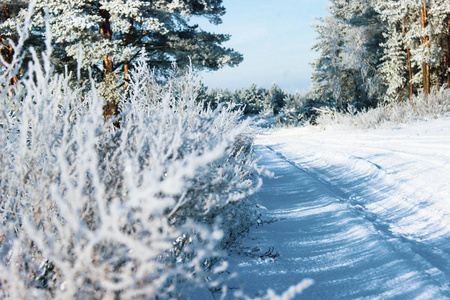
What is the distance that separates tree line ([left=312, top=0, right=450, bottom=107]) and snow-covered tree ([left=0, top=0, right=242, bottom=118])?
10.9 metres

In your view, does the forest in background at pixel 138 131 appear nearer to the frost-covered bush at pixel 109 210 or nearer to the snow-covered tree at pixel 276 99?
the frost-covered bush at pixel 109 210

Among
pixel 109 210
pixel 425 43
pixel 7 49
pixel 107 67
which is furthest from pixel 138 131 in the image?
pixel 425 43

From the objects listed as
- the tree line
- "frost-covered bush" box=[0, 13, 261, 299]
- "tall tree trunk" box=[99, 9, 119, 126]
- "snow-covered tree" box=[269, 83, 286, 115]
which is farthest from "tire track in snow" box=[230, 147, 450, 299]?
"snow-covered tree" box=[269, 83, 286, 115]

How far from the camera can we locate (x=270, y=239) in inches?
130

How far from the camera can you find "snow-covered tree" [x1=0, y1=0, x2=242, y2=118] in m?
9.73

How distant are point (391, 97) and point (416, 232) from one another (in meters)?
22.2

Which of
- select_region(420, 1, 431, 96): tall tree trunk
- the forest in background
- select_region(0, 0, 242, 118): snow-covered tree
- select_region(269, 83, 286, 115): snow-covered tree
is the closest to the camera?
the forest in background

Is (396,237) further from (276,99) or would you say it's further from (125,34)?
(276,99)

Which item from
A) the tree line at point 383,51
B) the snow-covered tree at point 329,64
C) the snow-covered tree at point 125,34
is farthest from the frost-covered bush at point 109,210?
the snow-covered tree at point 329,64

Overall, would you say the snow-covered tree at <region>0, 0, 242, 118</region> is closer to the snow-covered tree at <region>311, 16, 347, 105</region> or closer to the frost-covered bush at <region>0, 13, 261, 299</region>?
the frost-covered bush at <region>0, 13, 261, 299</region>

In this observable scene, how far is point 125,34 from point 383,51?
67.2ft

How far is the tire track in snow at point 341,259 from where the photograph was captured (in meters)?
2.38

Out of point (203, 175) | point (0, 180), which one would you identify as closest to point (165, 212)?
point (203, 175)

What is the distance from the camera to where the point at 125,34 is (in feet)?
41.1
